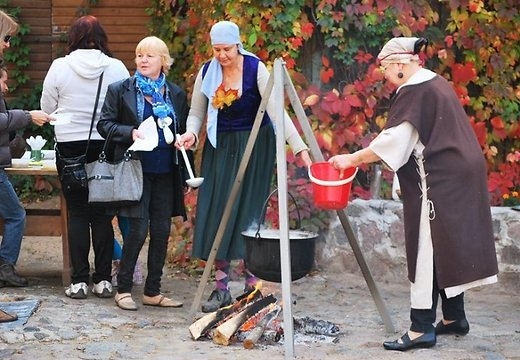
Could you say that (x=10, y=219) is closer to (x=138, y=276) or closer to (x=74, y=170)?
(x=74, y=170)

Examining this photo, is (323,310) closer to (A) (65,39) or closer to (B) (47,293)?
(B) (47,293)

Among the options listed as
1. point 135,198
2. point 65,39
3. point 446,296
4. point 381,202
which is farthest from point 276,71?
point 65,39

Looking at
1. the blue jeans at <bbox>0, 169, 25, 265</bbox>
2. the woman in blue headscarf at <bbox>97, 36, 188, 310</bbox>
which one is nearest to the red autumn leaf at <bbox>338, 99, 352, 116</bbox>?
the woman in blue headscarf at <bbox>97, 36, 188, 310</bbox>

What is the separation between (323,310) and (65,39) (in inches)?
215

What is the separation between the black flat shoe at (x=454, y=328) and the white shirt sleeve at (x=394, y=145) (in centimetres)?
106

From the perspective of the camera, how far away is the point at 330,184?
16.7ft

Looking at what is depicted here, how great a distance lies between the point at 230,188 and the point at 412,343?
4.97 ft

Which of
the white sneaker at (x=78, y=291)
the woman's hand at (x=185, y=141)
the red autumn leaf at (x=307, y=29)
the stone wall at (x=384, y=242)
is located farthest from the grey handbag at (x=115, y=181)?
the red autumn leaf at (x=307, y=29)

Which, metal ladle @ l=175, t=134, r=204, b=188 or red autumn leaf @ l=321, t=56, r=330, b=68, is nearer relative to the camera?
metal ladle @ l=175, t=134, r=204, b=188

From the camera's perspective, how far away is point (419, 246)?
205 inches

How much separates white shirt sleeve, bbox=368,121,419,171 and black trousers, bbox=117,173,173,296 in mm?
1546

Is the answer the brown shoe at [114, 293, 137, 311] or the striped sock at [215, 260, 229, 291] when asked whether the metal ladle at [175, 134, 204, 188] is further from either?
the brown shoe at [114, 293, 137, 311]

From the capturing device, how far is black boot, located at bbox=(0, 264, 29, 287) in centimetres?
659

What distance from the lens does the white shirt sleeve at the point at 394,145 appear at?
5051mm
